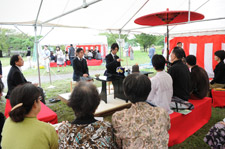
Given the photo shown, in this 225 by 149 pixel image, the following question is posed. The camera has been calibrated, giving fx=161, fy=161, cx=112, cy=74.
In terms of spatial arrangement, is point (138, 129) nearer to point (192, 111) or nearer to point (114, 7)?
point (192, 111)

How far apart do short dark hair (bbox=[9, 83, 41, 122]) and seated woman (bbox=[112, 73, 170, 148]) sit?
0.61 m

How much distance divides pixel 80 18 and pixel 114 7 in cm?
111

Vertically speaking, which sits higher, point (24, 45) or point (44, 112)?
point (24, 45)

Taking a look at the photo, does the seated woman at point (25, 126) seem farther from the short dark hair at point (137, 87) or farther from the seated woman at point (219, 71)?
the seated woman at point (219, 71)

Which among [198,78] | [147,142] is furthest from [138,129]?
[198,78]

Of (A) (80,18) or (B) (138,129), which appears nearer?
(B) (138,129)

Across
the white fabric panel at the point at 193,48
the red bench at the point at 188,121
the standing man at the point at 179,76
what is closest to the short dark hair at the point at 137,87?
the red bench at the point at 188,121

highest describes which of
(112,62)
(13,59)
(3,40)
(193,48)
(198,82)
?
(3,40)

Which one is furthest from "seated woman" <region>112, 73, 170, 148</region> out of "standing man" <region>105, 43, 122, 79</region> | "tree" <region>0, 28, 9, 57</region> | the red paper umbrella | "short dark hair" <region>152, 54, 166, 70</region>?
"tree" <region>0, 28, 9, 57</region>

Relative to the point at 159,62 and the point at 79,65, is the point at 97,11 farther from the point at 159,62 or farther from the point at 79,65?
the point at 159,62

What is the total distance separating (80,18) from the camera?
4.91 meters

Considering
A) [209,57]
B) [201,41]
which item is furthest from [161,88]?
[201,41]

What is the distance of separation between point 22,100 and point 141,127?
33.9 inches

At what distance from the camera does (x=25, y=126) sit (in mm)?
1120
